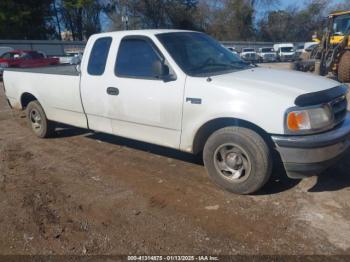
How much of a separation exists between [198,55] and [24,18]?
129 ft

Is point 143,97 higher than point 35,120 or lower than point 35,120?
higher

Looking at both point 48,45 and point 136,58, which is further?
point 48,45

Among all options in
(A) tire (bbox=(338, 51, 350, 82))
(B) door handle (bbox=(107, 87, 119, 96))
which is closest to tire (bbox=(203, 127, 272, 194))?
(B) door handle (bbox=(107, 87, 119, 96))

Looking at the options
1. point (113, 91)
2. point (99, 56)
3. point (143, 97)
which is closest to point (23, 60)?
point (99, 56)

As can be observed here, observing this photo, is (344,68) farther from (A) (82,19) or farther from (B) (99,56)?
(A) (82,19)

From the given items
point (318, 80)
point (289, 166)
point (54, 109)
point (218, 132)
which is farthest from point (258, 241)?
point (54, 109)

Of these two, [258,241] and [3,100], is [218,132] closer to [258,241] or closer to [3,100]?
[258,241]

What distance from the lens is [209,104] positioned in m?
4.05

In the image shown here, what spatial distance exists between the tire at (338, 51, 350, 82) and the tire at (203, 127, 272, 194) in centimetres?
1170

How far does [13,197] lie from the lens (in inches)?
170

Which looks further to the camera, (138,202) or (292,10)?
(292,10)

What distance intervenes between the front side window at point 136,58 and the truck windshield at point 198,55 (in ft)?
0.72

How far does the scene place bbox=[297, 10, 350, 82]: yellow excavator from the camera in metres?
14.1

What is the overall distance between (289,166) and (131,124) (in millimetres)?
2236
